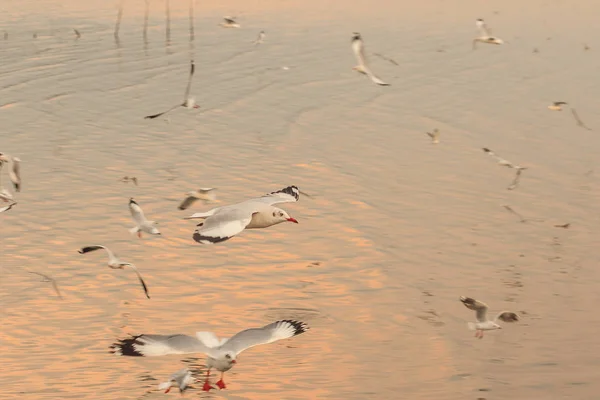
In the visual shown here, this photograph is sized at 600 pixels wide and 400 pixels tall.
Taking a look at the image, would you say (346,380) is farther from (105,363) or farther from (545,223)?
(545,223)

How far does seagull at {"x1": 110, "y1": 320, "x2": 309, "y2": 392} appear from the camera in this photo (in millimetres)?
10070

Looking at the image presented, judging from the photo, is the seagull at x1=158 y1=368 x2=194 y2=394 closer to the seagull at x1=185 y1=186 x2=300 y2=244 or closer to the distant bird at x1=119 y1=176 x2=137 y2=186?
the seagull at x1=185 y1=186 x2=300 y2=244

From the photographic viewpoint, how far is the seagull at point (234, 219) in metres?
13.1

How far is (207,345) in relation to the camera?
10234mm

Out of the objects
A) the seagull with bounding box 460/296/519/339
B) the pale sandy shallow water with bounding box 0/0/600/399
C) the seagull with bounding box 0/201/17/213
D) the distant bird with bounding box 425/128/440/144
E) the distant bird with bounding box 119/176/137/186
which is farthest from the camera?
the distant bird with bounding box 425/128/440/144

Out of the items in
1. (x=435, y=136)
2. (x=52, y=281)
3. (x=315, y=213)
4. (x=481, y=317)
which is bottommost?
(x=435, y=136)

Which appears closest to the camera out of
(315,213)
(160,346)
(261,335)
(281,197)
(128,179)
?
(160,346)

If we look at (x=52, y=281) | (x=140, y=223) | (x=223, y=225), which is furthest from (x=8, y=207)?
(x=223, y=225)

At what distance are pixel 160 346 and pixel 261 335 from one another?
0.90 metres

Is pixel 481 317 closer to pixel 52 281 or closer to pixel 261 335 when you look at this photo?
pixel 261 335

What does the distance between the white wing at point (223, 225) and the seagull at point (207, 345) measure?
260cm

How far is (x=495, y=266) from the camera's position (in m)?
14.5

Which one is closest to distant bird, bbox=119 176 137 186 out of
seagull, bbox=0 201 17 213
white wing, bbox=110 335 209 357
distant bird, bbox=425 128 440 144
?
seagull, bbox=0 201 17 213

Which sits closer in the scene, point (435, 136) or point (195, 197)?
point (195, 197)
